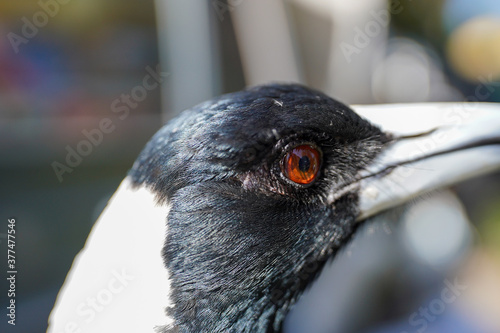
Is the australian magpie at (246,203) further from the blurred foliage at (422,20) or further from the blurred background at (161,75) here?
the blurred foliage at (422,20)

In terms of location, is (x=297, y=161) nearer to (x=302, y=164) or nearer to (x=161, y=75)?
(x=302, y=164)

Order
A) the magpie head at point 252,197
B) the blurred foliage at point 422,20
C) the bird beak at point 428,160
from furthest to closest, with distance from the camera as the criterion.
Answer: the blurred foliage at point 422,20
the bird beak at point 428,160
the magpie head at point 252,197

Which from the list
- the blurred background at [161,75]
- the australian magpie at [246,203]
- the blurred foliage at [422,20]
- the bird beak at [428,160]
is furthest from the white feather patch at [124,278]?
the blurred foliage at [422,20]

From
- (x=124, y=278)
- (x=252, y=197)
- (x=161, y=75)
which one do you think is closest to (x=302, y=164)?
(x=252, y=197)

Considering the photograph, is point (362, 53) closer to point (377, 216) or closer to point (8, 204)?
point (377, 216)

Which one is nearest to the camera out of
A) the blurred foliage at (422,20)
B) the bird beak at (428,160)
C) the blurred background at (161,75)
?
the bird beak at (428,160)

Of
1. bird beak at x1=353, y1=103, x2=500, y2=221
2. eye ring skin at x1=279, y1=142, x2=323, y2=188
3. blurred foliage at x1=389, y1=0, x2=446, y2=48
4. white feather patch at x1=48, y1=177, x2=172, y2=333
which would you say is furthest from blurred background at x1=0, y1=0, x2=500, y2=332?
white feather patch at x1=48, y1=177, x2=172, y2=333

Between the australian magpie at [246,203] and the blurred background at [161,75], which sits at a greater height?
the blurred background at [161,75]

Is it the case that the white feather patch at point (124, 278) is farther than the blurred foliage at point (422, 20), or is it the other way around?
the blurred foliage at point (422, 20)
